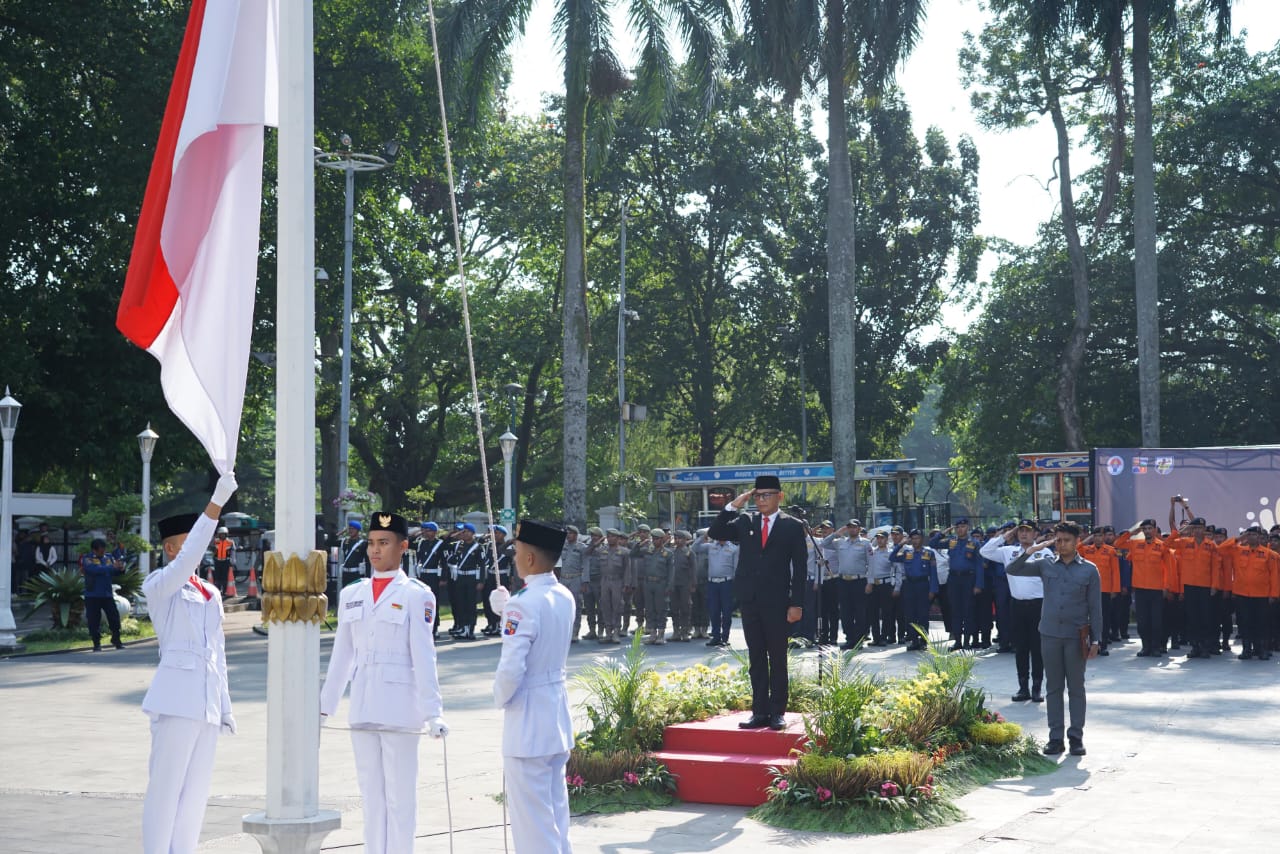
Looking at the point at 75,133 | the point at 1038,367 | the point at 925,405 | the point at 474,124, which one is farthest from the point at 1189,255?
the point at 925,405

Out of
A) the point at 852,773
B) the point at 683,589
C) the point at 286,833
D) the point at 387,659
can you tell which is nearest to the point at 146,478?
the point at 683,589

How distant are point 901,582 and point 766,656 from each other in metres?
11.7

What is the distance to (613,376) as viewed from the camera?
49469 mm

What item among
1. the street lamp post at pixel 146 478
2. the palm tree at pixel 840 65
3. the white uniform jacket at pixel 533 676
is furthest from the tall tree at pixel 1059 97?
the white uniform jacket at pixel 533 676

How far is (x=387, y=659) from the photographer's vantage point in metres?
7.19

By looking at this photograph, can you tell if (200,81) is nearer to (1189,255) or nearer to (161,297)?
(161,297)

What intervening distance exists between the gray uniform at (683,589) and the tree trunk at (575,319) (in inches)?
206

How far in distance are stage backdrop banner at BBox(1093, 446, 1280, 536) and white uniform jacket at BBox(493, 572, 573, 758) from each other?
1959cm

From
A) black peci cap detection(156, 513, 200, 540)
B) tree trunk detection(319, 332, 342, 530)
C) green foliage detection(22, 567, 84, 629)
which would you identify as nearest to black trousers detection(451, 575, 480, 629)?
green foliage detection(22, 567, 84, 629)

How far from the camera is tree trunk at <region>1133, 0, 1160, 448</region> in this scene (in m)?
31.6

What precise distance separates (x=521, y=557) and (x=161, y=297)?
90.3 inches

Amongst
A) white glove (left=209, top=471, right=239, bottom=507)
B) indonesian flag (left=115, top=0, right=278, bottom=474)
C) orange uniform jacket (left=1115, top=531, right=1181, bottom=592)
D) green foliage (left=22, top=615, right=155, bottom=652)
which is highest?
indonesian flag (left=115, top=0, right=278, bottom=474)

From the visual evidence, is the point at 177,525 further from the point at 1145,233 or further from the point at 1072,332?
the point at 1072,332

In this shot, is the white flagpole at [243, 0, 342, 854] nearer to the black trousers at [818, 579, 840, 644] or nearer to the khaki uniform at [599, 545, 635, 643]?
the black trousers at [818, 579, 840, 644]
